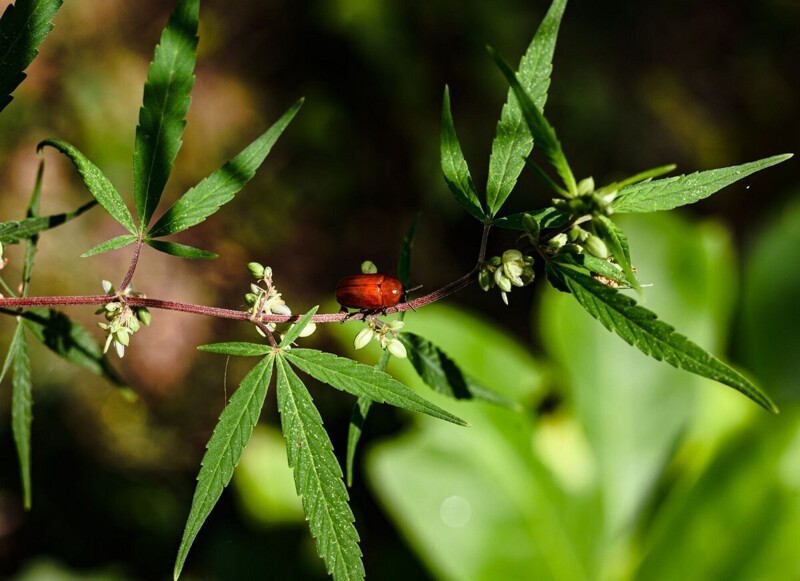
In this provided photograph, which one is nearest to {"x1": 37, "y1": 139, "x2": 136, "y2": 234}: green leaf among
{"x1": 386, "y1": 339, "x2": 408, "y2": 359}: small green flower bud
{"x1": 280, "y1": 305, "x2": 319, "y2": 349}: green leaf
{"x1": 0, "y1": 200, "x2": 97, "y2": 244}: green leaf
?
{"x1": 0, "y1": 200, "x2": 97, "y2": 244}: green leaf

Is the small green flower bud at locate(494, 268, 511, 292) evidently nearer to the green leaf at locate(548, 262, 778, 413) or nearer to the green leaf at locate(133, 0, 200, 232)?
the green leaf at locate(548, 262, 778, 413)

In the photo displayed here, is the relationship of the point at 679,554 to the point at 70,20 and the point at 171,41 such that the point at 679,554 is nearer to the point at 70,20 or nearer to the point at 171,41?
the point at 171,41

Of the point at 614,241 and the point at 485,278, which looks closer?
the point at 614,241

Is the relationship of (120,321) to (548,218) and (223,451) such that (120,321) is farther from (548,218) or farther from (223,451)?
(548,218)

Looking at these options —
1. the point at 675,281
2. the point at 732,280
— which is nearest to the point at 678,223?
the point at 675,281

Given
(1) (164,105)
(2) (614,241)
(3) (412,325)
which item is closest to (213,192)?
(1) (164,105)

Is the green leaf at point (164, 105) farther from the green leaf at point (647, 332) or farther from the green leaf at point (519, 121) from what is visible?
the green leaf at point (647, 332)

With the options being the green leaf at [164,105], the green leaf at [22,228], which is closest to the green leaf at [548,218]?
the green leaf at [164,105]
